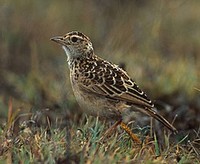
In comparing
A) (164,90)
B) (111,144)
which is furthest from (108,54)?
(111,144)

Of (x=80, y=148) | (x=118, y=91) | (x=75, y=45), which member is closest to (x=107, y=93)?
(x=118, y=91)

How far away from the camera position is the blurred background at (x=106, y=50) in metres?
8.71

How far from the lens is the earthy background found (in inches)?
340

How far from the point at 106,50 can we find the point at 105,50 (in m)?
0.02

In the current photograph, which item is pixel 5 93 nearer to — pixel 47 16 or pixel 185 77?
pixel 185 77

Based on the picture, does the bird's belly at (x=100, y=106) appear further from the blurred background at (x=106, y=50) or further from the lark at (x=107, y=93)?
the blurred background at (x=106, y=50)

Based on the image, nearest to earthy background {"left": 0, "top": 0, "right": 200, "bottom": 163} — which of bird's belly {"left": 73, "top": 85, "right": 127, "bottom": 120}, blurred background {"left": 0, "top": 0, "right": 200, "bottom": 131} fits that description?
blurred background {"left": 0, "top": 0, "right": 200, "bottom": 131}

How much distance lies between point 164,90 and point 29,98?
1.77 meters

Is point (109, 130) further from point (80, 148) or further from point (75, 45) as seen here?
point (75, 45)

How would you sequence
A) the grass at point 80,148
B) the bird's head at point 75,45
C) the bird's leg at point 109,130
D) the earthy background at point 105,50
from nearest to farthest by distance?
the grass at point 80,148 → the bird's leg at point 109,130 → the bird's head at point 75,45 → the earthy background at point 105,50

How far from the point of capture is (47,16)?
40.5 ft

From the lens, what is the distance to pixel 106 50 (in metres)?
9.65

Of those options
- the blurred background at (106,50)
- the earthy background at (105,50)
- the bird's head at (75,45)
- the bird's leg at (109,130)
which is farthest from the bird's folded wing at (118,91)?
the blurred background at (106,50)

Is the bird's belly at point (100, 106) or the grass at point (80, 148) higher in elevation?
the bird's belly at point (100, 106)
